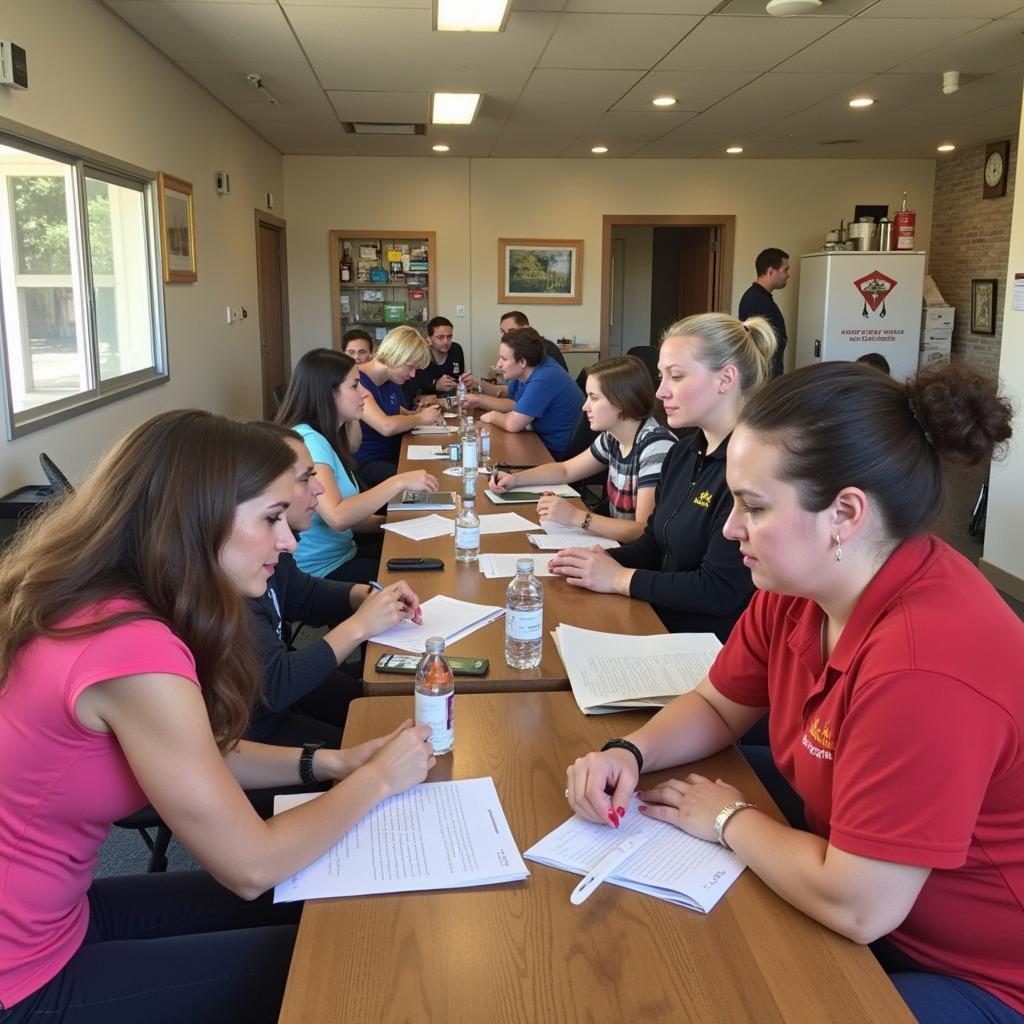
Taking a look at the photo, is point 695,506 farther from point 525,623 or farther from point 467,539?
point 525,623

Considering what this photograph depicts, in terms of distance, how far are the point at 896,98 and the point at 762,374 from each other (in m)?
A: 4.95

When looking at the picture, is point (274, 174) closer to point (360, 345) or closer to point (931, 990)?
point (360, 345)

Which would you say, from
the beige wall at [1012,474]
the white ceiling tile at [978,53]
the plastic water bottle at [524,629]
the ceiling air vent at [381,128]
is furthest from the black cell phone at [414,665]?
the ceiling air vent at [381,128]

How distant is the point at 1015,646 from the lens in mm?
1043

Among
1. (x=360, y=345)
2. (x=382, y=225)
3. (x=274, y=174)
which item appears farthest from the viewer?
(x=382, y=225)

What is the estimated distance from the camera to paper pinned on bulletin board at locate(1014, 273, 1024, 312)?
443 centimetres

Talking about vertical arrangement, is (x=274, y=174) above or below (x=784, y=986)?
above

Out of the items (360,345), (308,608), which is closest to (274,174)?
(360,345)

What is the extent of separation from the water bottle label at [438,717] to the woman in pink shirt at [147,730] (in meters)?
0.03

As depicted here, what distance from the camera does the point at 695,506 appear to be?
92.7 inches

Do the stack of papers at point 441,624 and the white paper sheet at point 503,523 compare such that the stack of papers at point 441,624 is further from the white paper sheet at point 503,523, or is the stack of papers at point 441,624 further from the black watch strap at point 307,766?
the white paper sheet at point 503,523

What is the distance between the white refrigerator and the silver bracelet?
24.2 ft

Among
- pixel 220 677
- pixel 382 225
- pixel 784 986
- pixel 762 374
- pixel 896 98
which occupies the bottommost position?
pixel 784 986

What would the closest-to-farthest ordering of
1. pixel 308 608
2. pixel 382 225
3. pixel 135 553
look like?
1. pixel 135 553
2. pixel 308 608
3. pixel 382 225
